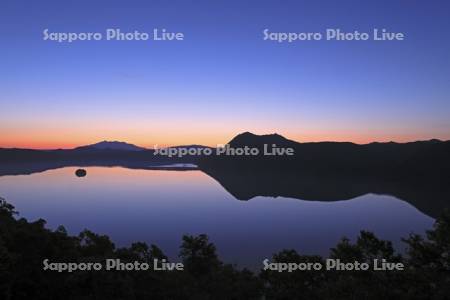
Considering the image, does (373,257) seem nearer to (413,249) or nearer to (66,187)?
(413,249)

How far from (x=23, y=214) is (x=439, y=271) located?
5725 cm

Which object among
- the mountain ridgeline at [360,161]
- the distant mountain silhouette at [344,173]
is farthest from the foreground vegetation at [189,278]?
the mountain ridgeline at [360,161]

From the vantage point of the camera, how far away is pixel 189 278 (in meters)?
18.8

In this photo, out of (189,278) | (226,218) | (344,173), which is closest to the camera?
(189,278)

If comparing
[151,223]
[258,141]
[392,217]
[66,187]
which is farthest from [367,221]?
[258,141]

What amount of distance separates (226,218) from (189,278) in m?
35.9

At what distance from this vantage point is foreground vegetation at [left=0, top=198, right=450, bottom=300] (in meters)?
13.9

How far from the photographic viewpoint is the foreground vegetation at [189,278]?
45.8ft

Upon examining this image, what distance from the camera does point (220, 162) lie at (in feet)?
618

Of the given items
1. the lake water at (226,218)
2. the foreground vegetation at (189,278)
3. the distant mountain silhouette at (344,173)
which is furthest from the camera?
the distant mountain silhouette at (344,173)

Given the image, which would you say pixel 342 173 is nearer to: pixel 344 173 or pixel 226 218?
pixel 344 173

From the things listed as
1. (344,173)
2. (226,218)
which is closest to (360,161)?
(344,173)

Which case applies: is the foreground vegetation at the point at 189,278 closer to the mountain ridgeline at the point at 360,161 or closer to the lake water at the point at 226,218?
the lake water at the point at 226,218

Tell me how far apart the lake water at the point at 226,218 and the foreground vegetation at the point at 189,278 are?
15123mm
